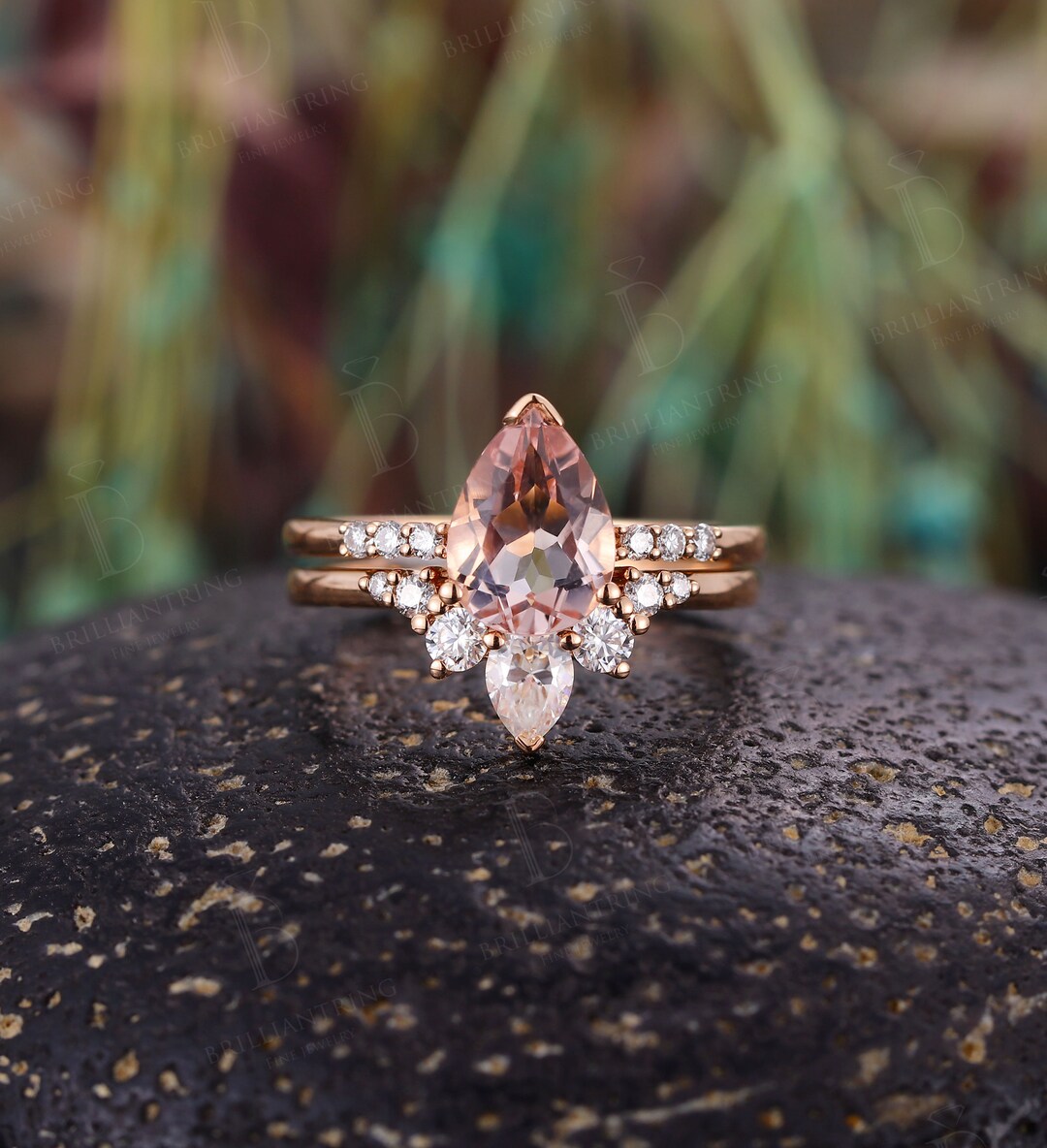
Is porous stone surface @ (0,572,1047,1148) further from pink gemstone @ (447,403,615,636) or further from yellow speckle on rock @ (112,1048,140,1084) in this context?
pink gemstone @ (447,403,615,636)

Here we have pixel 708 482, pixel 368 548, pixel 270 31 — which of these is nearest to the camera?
pixel 368 548

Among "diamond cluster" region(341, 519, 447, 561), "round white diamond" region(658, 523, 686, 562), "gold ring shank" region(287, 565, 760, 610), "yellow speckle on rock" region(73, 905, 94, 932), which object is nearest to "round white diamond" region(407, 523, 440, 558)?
"diamond cluster" region(341, 519, 447, 561)

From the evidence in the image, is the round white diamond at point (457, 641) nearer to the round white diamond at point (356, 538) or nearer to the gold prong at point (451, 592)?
the gold prong at point (451, 592)

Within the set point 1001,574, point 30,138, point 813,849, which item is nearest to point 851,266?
point 1001,574

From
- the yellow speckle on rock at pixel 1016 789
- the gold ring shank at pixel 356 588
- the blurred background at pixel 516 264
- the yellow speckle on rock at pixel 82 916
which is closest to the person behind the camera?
the yellow speckle on rock at pixel 82 916

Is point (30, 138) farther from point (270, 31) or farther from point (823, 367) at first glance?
point (823, 367)

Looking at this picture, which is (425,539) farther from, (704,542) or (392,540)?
(704,542)

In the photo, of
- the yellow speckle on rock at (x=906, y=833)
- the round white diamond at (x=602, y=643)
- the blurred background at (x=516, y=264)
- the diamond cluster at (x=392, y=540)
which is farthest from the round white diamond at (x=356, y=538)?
the blurred background at (x=516, y=264)
